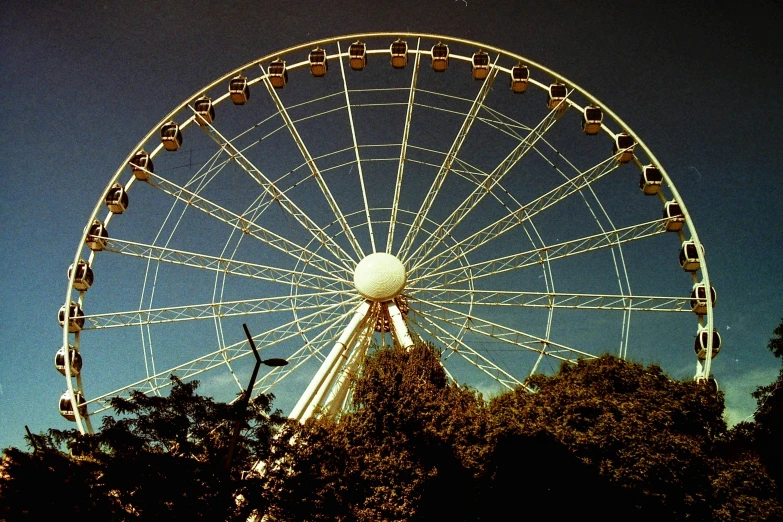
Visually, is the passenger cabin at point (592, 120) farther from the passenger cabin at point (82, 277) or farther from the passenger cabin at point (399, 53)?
the passenger cabin at point (82, 277)

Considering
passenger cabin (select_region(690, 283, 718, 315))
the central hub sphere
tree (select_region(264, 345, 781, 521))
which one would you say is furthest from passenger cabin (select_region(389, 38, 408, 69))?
passenger cabin (select_region(690, 283, 718, 315))

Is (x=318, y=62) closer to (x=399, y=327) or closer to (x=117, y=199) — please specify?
(x=117, y=199)

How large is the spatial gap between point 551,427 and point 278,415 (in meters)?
9.02

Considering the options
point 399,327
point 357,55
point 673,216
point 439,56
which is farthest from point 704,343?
point 357,55

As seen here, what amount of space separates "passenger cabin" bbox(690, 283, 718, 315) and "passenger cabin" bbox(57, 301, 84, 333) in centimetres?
2485

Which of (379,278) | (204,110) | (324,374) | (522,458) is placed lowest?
(522,458)

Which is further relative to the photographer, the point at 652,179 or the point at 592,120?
the point at 592,120

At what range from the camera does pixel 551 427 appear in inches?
714

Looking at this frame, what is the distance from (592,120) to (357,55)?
1129 cm

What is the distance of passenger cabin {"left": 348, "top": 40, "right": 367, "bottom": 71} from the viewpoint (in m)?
26.1

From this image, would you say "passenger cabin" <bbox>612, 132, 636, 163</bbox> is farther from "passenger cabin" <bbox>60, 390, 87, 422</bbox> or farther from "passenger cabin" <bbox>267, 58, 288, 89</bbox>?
"passenger cabin" <bbox>60, 390, 87, 422</bbox>

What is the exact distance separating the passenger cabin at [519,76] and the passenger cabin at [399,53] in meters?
5.09

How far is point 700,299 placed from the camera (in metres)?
21.8

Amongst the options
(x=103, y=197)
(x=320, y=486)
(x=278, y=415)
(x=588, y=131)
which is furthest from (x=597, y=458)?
(x=103, y=197)
